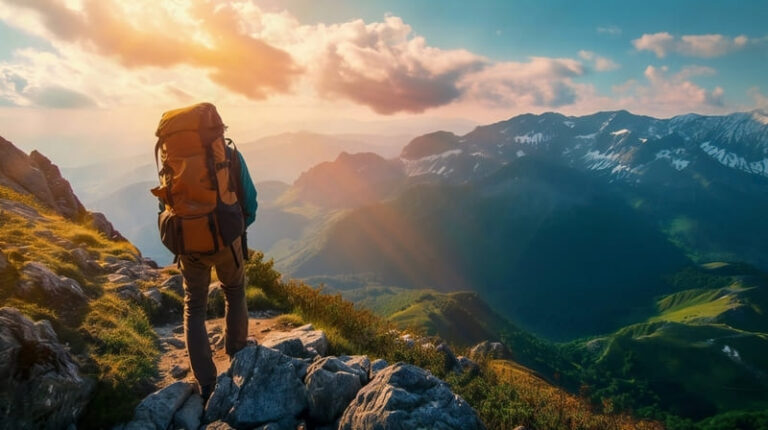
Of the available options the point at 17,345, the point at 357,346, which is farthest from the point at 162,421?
the point at 357,346

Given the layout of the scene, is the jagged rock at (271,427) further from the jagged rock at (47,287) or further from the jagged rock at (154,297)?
the jagged rock at (154,297)

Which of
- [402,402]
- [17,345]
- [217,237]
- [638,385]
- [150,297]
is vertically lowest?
[638,385]

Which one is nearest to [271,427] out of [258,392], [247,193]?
[258,392]

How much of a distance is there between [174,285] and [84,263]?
94.9 inches

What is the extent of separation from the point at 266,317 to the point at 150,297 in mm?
3078

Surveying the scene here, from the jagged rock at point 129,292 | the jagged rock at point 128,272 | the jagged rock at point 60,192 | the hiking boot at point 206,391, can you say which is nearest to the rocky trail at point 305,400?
the hiking boot at point 206,391

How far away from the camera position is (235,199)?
627cm

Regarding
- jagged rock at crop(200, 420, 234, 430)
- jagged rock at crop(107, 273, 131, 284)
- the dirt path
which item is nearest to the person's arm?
the dirt path

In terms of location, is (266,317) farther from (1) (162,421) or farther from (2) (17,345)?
(2) (17,345)

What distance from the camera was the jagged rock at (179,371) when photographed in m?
7.19

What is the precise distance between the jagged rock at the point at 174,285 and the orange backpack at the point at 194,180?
710cm

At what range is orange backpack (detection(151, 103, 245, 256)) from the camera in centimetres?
574

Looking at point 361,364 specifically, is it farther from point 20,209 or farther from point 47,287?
point 20,209

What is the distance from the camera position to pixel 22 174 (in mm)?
22609
